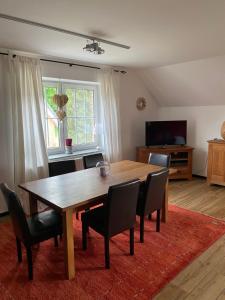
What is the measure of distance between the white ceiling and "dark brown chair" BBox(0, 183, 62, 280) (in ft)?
5.25

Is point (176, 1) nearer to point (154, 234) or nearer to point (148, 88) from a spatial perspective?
point (154, 234)

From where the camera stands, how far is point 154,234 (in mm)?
2775

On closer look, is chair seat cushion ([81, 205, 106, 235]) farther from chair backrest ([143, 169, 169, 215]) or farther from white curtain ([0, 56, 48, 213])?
white curtain ([0, 56, 48, 213])

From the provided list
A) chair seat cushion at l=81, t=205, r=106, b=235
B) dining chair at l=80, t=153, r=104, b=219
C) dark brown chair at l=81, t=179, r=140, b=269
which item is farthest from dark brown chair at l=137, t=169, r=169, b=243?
dining chair at l=80, t=153, r=104, b=219

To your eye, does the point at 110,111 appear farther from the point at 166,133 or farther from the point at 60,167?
the point at 60,167

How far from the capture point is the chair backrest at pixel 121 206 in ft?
6.60

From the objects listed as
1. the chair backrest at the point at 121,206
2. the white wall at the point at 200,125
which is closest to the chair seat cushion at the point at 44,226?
the chair backrest at the point at 121,206

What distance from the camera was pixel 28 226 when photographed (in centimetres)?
203

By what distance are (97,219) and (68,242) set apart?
0.38 metres

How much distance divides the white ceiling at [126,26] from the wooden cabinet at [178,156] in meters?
1.88

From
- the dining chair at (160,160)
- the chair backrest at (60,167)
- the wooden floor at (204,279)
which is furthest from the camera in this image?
the dining chair at (160,160)

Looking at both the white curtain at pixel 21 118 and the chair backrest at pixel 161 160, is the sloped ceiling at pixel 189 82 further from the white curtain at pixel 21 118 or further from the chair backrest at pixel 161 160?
the white curtain at pixel 21 118

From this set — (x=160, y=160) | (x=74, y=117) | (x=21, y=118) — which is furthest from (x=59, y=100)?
(x=160, y=160)

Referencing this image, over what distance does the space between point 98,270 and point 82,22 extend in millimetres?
2391
